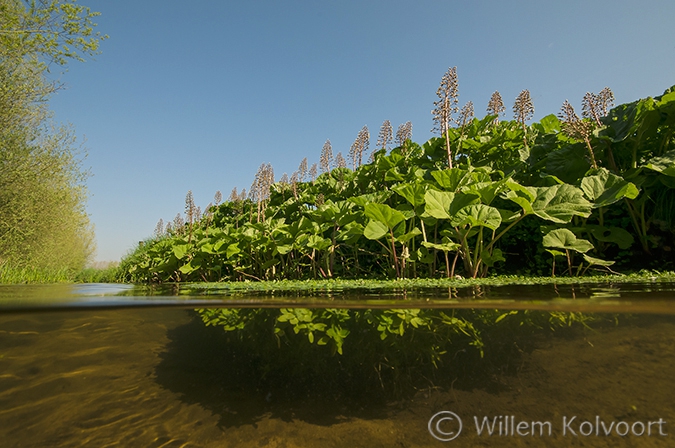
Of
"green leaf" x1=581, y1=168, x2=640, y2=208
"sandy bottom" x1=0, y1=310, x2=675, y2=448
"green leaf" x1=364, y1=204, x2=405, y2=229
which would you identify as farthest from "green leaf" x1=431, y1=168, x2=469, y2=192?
"sandy bottom" x1=0, y1=310, x2=675, y2=448

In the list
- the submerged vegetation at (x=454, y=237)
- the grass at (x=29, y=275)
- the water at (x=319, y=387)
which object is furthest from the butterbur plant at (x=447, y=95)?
the grass at (x=29, y=275)

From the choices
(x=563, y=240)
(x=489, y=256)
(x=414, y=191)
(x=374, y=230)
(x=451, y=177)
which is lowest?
(x=489, y=256)

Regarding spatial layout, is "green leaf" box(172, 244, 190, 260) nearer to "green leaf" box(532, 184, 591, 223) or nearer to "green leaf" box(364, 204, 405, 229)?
"green leaf" box(364, 204, 405, 229)

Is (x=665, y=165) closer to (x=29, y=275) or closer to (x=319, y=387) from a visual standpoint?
(x=319, y=387)

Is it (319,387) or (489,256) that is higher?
(489,256)

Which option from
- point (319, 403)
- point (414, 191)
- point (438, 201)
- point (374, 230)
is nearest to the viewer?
point (319, 403)

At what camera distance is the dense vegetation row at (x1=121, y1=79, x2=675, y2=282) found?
364 centimetres

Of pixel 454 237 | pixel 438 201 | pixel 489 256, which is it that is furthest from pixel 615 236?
pixel 438 201

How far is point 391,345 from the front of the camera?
7.88 feet

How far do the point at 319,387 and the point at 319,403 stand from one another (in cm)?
15

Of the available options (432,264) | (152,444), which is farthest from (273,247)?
(152,444)

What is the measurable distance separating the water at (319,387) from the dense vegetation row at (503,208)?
128 cm

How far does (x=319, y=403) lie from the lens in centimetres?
183

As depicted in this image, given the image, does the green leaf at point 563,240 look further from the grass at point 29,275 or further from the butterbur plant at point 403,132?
the grass at point 29,275
